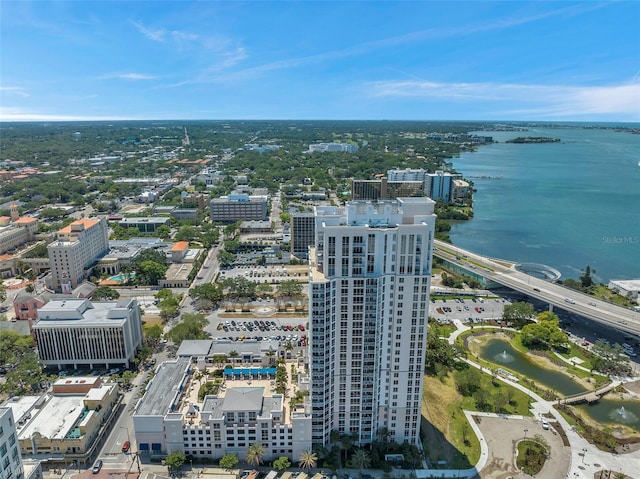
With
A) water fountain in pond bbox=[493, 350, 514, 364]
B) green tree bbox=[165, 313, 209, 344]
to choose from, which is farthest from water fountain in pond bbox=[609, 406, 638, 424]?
green tree bbox=[165, 313, 209, 344]

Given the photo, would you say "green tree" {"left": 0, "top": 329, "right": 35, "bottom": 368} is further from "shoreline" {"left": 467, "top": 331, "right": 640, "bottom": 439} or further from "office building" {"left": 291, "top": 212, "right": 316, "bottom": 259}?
"shoreline" {"left": 467, "top": 331, "right": 640, "bottom": 439}

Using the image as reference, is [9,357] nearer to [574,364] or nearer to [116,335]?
[116,335]

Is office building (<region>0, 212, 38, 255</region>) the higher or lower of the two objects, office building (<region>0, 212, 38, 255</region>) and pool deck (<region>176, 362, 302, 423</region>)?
the higher

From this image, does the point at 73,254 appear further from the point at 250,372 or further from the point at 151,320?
the point at 250,372

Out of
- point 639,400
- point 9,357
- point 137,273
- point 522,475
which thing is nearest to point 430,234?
point 522,475

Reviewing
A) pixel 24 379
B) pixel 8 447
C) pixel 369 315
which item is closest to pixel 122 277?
pixel 24 379
